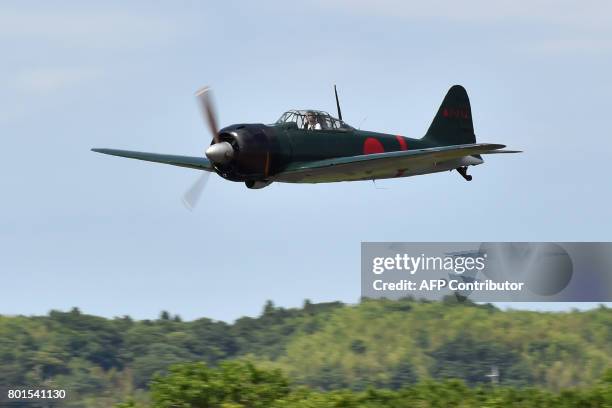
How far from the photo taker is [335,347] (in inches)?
6511

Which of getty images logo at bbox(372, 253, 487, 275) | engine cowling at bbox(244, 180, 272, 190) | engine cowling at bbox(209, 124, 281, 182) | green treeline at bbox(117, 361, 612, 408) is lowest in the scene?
green treeline at bbox(117, 361, 612, 408)

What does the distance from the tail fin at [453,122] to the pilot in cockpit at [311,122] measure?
6706mm

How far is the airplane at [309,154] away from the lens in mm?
31312

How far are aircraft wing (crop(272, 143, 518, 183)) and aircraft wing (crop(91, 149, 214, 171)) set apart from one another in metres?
2.45

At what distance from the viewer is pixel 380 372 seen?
155 metres

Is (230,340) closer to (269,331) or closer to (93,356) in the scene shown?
(269,331)

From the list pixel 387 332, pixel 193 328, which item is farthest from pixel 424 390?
pixel 193 328

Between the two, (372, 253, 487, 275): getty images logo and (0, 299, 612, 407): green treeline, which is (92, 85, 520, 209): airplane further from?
(0, 299, 612, 407): green treeline

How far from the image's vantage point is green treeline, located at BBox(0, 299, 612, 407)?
151 meters

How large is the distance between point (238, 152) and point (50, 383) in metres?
137

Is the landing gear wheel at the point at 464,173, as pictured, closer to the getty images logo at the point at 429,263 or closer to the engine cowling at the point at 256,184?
the engine cowling at the point at 256,184

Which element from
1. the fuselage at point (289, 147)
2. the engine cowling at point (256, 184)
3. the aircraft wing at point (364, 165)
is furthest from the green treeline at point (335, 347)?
the engine cowling at point (256, 184)
